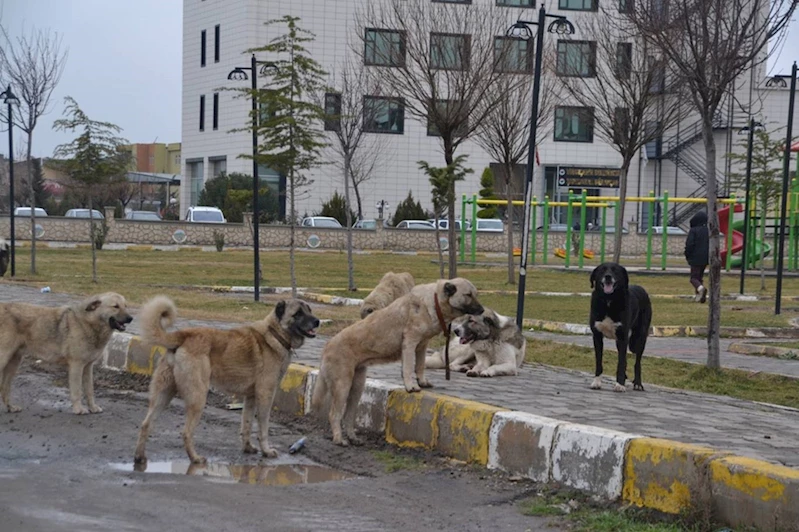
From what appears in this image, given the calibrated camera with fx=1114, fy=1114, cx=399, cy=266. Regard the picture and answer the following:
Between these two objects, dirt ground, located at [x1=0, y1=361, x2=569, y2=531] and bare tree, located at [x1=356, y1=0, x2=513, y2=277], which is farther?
bare tree, located at [x1=356, y1=0, x2=513, y2=277]

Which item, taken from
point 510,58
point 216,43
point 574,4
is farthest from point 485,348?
point 216,43

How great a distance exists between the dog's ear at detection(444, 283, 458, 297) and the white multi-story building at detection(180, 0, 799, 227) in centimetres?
5586

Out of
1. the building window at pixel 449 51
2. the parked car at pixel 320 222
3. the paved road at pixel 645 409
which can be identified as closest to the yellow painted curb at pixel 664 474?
the paved road at pixel 645 409

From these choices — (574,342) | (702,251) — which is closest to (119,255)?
(702,251)

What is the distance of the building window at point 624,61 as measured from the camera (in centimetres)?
2603

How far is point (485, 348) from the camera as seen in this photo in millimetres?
11750

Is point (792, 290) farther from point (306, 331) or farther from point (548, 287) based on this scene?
point (306, 331)

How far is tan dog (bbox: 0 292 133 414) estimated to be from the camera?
9.78 meters

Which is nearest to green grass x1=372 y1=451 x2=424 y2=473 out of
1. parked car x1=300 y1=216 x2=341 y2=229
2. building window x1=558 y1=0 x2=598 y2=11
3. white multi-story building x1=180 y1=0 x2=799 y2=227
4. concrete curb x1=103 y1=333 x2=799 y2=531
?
concrete curb x1=103 y1=333 x2=799 y2=531

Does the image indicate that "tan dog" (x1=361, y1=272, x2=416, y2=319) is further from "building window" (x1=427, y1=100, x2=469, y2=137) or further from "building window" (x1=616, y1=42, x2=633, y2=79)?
"building window" (x1=616, y1=42, x2=633, y2=79)

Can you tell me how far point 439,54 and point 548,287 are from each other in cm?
664

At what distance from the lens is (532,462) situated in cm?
738

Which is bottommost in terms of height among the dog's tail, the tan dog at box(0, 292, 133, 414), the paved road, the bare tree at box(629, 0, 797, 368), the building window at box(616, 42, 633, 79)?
the paved road

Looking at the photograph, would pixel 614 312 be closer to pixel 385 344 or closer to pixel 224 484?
pixel 385 344
